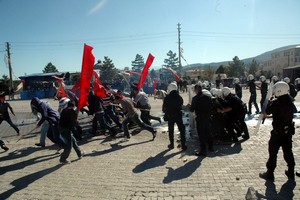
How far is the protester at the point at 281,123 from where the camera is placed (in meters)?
4.54

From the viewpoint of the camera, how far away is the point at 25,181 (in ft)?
17.6

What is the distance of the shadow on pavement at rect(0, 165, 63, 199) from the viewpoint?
4.80 meters

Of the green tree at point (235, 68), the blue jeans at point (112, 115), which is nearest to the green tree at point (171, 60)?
the green tree at point (235, 68)

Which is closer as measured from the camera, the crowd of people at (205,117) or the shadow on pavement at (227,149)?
the crowd of people at (205,117)

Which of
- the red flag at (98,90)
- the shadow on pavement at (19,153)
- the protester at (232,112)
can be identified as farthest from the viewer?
the red flag at (98,90)

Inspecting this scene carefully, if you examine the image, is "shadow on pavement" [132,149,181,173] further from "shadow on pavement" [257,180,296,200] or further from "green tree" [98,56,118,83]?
"green tree" [98,56,118,83]

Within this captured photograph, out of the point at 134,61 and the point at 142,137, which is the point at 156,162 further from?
the point at 134,61

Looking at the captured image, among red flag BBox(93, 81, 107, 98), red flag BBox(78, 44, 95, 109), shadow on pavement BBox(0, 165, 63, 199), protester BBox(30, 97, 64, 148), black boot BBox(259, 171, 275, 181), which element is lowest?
shadow on pavement BBox(0, 165, 63, 199)

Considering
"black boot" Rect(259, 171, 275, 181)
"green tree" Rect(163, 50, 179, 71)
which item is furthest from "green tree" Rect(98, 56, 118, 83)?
"black boot" Rect(259, 171, 275, 181)

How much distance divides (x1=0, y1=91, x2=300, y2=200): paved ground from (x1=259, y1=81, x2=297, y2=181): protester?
0.33m

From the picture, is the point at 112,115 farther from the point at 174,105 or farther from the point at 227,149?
the point at 227,149

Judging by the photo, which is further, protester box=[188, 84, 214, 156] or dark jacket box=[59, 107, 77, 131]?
protester box=[188, 84, 214, 156]

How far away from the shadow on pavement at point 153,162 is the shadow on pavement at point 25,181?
6.34 feet

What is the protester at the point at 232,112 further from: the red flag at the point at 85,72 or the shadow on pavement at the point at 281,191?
the red flag at the point at 85,72
